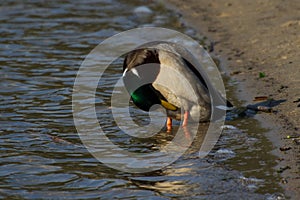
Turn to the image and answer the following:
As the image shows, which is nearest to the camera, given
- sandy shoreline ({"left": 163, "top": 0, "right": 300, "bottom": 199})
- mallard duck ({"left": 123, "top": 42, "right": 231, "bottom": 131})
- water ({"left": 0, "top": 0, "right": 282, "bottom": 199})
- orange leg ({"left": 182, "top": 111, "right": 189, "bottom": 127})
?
water ({"left": 0, "top": 0, "right": 282, "bottom": 199})

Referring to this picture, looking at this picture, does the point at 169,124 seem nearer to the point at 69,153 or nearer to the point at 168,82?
the point at 168,82

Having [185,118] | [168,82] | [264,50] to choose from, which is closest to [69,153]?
[168,82]

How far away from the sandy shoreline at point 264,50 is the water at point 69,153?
192 millimetres

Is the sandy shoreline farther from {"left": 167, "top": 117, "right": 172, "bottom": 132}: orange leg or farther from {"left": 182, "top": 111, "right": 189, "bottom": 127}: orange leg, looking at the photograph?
{"left": 167, "top": 117, "right": 172, "bottom": 132}: orange leg

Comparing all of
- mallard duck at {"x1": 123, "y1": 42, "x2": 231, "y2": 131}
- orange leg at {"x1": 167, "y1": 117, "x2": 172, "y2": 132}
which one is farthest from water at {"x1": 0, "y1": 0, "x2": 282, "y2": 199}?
mallard duck at {"x1": 123, "y1": 42, "x2": 231, "y2": 131}

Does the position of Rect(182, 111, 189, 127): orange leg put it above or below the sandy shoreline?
below

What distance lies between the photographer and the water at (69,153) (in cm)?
535

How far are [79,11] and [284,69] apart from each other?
17.6ft

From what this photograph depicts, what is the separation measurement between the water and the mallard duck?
1.03 ft

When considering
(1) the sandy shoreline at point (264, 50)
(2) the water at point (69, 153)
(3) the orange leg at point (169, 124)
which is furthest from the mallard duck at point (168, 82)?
(1) the sandy shoreline at point (264, 50)

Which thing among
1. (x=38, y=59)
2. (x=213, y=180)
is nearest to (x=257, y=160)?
(x=213, y=180)

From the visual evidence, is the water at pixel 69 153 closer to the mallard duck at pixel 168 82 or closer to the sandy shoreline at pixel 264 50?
the sandy shoreline at pixel 264 50

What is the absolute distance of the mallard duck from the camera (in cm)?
663

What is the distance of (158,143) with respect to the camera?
6.67 m
